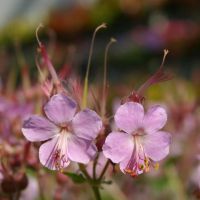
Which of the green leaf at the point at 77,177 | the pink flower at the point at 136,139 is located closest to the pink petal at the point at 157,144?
the pink flower at the point at 136,139

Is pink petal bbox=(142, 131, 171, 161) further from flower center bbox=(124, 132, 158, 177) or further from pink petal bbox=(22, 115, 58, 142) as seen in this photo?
pink petal bbox=(22, 115, 58, 142)

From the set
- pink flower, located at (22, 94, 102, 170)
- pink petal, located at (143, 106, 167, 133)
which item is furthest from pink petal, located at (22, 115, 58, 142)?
pink petal, located at (143, 106, 167, 133)

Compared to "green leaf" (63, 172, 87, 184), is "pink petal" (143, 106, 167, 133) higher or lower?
higher

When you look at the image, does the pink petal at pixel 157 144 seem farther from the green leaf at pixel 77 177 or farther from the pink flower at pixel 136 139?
the green leaf at pixel 77 177

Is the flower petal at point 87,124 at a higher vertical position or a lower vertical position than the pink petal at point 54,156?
higher

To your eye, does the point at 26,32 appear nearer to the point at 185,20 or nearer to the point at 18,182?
the point at 185,20

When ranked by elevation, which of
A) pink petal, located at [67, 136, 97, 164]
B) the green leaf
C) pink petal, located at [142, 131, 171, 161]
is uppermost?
pink petal, located at [67, 136, 97, 164]

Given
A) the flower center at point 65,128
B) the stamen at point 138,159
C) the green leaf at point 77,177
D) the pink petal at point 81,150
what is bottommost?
the green leaf at point 77,177
